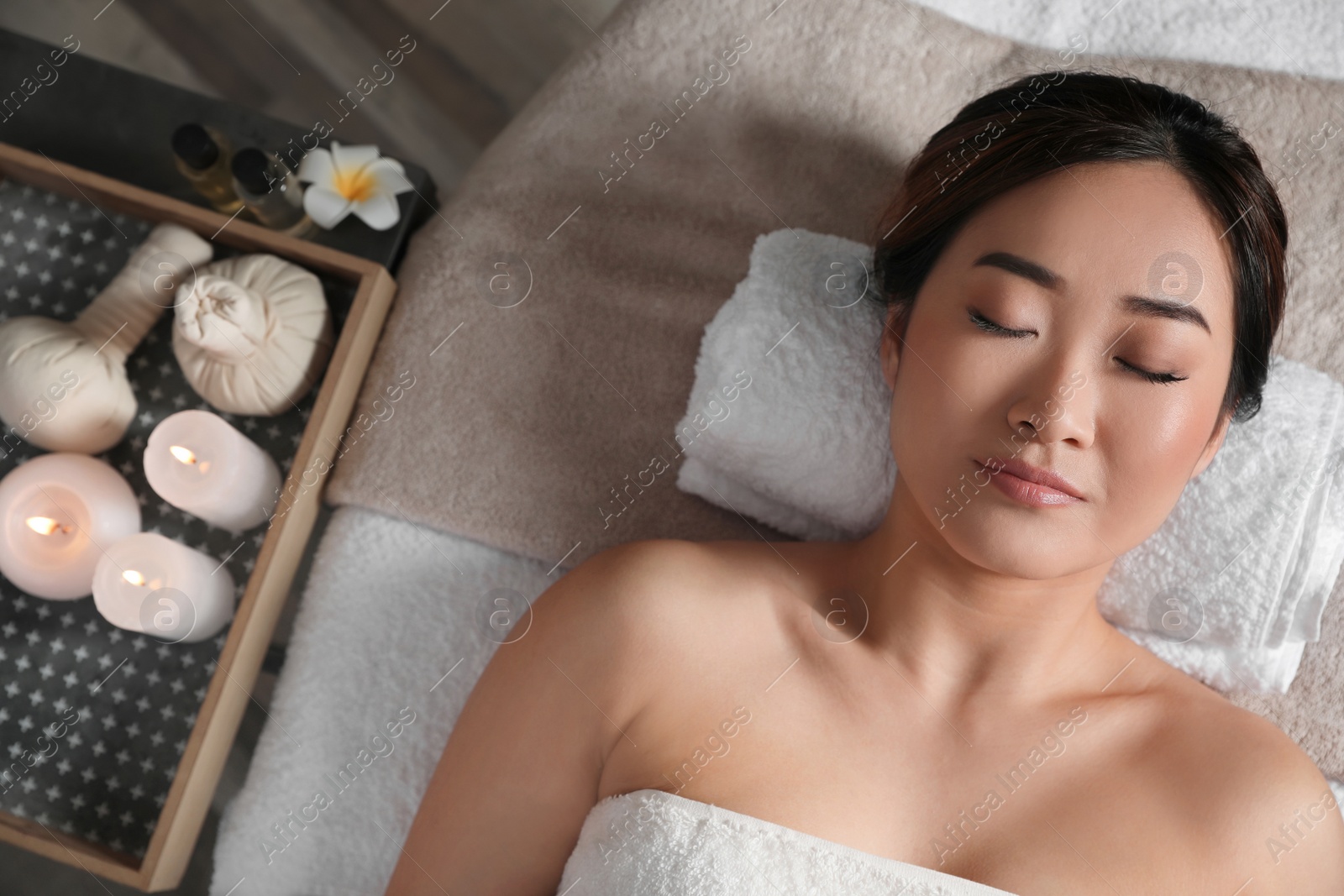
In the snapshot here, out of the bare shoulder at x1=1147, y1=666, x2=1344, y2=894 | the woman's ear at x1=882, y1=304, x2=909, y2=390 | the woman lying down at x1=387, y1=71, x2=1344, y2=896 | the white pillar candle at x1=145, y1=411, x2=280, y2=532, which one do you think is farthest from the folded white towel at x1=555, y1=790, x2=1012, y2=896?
the white pillar candle at x1=145, y1=411, x2=280, y2=532

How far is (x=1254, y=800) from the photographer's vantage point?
0.90 meters

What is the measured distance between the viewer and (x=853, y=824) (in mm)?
877

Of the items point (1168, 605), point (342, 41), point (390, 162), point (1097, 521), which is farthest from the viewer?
point (342, 41)

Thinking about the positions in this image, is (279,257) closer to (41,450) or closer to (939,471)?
(41,450)

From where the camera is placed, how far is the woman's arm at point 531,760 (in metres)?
0.89

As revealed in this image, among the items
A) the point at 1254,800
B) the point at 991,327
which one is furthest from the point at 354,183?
the point at 1254,800

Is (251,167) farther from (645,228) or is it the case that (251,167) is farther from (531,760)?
(531,760)

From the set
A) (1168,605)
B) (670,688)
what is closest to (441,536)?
(670,688)

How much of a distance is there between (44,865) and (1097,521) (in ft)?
4.82

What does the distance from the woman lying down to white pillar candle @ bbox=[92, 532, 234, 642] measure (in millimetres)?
374

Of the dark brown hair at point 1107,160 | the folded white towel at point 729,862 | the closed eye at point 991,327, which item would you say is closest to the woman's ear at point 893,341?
the dark brown hair at point 1107,160

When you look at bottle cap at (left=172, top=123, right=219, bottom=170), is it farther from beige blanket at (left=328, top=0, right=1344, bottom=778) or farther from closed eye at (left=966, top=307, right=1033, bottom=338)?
closed eye at (left=966, top=307, right=1033, bottom=338)

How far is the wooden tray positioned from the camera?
973 millimetres

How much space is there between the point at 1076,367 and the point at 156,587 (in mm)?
990
